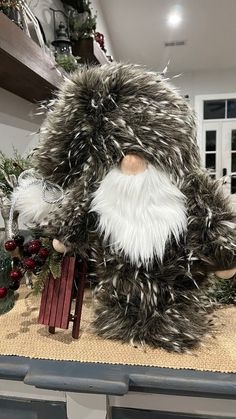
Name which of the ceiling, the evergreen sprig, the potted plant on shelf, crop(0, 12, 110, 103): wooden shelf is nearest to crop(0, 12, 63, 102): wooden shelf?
crop(0, 12, 110, 103): wooden shelf

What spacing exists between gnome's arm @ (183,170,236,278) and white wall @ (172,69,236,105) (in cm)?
372

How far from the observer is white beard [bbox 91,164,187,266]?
0.49 m

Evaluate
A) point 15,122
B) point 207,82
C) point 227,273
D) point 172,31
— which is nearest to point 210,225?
point 227,273

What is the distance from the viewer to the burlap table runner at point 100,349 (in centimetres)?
46

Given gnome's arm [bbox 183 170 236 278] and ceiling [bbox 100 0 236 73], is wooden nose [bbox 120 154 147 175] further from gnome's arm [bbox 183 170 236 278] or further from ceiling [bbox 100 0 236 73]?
ceiling [bbox 100 0 236 73]

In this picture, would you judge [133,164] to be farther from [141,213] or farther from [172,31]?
[172,31]

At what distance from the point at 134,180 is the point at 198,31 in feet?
9.29

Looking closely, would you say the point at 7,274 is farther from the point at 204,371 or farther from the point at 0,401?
the point at 204,371

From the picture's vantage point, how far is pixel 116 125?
0.51 meters

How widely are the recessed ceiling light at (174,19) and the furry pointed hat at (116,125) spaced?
2399 mm

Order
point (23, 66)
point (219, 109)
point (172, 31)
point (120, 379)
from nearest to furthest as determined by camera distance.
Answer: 1. point (120, 379)
2. point (23, 66)
3. point (172, 31)
4. point (219, 109)

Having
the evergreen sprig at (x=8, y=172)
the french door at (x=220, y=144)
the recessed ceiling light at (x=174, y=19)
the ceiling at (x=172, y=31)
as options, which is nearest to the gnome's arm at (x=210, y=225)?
the evergreen sprig at (x=8, y=172)

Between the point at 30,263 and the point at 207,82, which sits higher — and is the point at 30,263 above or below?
below

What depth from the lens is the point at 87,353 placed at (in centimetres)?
48
